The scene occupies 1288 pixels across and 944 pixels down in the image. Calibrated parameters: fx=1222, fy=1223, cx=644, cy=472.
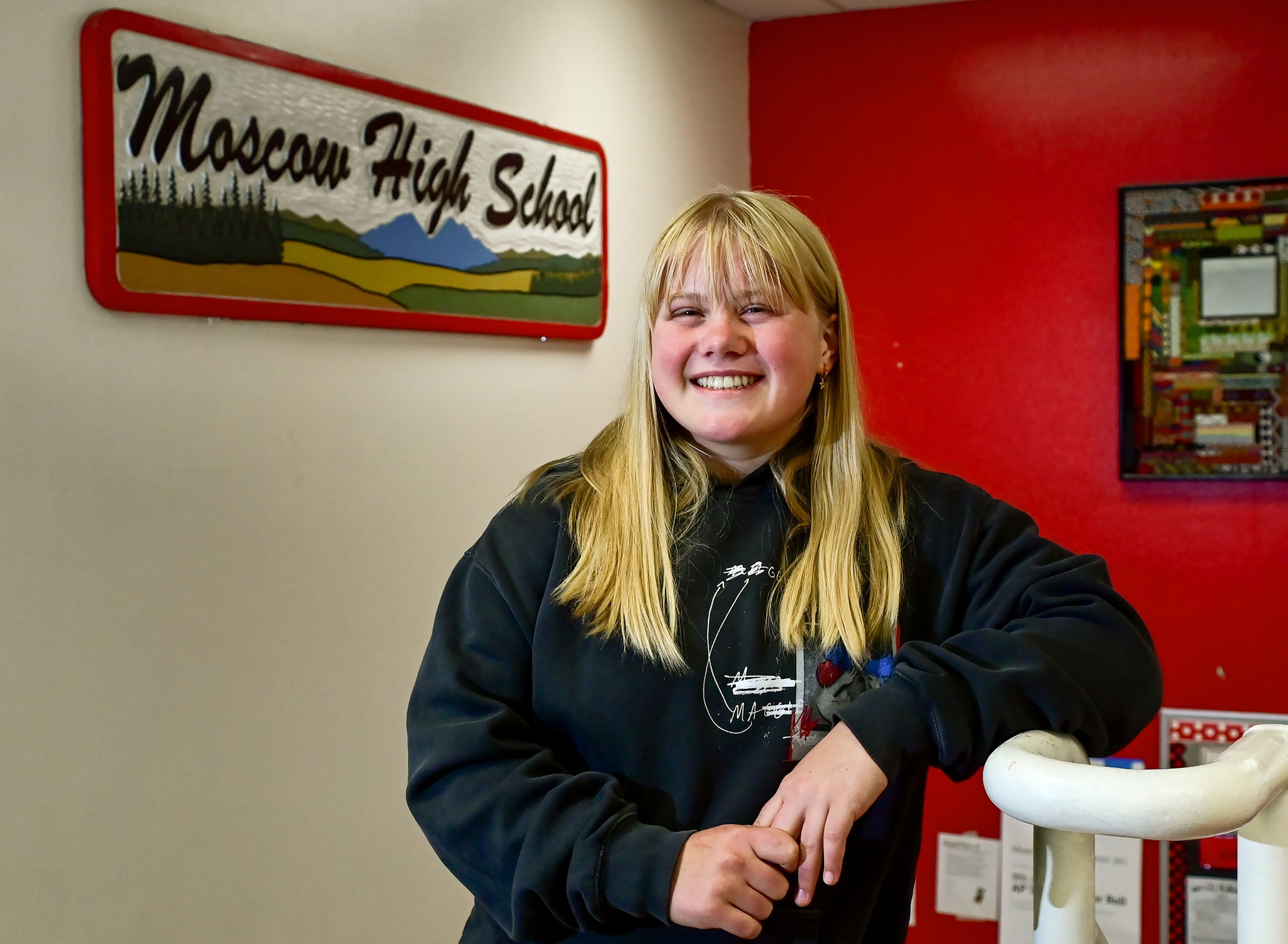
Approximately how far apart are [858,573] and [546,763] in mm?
385

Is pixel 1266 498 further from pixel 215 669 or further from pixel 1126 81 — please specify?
Result: pixel 215 669

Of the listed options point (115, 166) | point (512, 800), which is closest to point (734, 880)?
point (512, 800)

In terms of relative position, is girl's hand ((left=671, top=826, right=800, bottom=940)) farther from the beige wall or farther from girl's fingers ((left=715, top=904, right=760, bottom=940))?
the beige wall

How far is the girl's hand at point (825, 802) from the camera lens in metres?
1.03

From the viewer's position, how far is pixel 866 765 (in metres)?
1.07

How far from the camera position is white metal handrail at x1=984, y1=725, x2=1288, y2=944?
0.72m

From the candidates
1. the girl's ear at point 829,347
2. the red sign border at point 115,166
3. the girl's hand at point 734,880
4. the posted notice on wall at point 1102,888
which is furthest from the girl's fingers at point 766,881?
the posted notice on wall at point 1102,888

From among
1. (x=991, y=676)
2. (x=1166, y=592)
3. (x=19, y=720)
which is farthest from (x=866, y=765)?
(x=1166, y=592)

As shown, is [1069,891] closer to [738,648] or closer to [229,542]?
[738,648]

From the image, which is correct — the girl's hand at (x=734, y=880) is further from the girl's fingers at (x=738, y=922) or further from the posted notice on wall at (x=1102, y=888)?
the posted notice on wall at (x=1102, y=888)

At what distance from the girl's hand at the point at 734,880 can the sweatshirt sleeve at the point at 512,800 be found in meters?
0.02

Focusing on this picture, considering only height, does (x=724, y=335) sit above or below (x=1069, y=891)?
above

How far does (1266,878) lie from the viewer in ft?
2.47

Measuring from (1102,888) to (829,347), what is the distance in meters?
2.23
